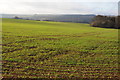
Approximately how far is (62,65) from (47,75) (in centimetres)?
207

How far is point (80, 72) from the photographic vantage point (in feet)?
27.6

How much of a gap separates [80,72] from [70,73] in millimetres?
825

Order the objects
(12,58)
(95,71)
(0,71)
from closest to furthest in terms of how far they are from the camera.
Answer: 1. (0,71)
2. (95,71)
3. (12,58)

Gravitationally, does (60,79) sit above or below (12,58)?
below

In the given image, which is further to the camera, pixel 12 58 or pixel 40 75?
pixel 12 58

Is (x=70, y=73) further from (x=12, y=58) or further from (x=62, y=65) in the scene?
(x=12, y=58)

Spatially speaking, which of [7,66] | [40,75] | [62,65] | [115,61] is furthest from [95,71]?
[7,66]

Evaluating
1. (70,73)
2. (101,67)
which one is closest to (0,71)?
(70,73)

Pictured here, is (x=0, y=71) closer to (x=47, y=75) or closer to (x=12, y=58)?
(x=12, y=58)

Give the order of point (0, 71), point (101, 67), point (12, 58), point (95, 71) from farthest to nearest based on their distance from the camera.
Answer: point (12, 58)
point (101, 67)
point (95, 71)
point (0, 71)

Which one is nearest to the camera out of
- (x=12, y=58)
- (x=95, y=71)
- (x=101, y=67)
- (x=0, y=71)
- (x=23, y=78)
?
(x=23, y=78)

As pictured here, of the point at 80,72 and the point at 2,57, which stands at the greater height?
the point at 2,57

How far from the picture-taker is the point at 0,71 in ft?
26.7

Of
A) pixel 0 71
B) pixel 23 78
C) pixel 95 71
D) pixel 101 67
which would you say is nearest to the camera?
pixel 23 78
